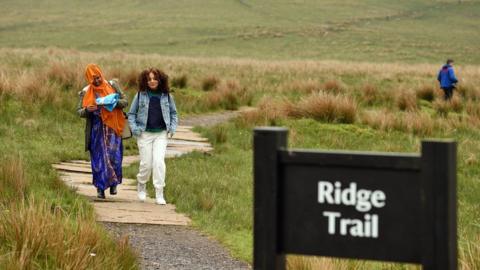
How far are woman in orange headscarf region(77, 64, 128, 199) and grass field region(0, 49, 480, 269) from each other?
1.63 ft

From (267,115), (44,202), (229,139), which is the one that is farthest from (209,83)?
(44,202)

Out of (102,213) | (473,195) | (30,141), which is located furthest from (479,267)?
(30,141)

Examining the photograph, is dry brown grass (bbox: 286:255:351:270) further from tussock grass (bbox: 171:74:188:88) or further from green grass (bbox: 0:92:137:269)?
→ tussock grass (bbox: 171:74:188:88)

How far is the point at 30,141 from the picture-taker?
535 inches

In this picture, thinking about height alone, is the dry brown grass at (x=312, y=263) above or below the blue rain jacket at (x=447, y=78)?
above

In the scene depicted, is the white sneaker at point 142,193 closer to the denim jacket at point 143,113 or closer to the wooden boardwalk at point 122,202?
the wooden boardwalk at point 122,202

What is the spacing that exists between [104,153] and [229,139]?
17.9 ft

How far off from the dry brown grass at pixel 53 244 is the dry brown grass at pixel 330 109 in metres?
11.4

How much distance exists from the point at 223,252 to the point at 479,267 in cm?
242

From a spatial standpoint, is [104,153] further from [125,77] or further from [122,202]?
[125,77]

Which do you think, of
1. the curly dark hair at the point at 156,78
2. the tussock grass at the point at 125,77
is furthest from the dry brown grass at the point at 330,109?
the curly dark hair at the point at 156,78

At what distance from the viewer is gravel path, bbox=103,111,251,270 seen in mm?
7188

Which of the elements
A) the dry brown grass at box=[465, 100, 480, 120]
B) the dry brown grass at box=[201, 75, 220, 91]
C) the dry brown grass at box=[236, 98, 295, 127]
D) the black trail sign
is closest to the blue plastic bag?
the black trail sign

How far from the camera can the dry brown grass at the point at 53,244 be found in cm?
586
